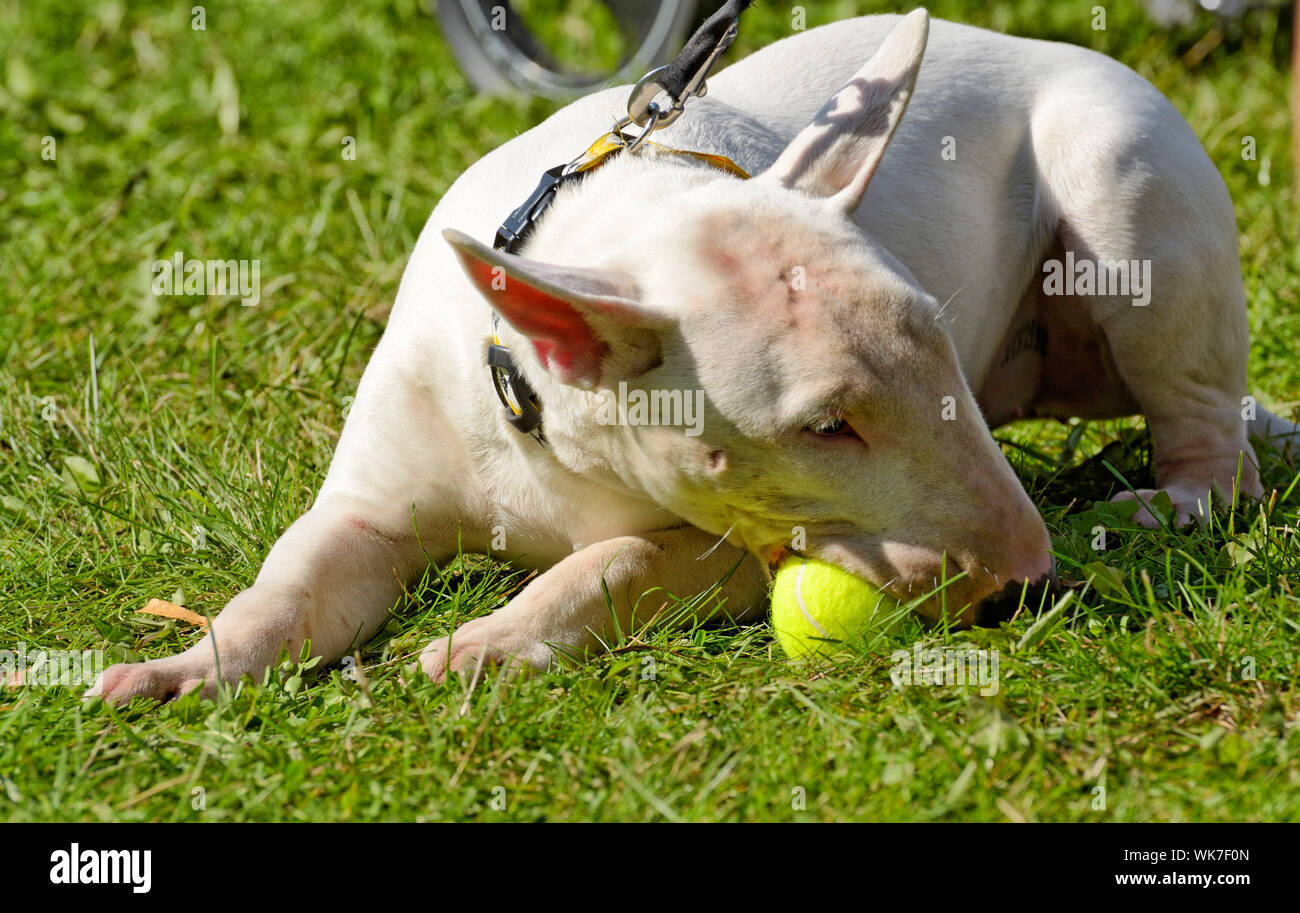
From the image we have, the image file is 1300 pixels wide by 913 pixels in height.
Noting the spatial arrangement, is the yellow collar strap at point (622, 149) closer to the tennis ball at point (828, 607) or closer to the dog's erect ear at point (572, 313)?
the dog's erect ear at point (572, 313)

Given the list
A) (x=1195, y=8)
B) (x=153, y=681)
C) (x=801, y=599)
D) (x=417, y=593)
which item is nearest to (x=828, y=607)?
(x=801, y=599)

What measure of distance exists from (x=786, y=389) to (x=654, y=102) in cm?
87

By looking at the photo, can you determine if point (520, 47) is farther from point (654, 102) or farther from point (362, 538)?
point (362, 538)

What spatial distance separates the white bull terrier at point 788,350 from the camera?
2430mm

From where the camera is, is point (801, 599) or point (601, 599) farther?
point (601, 599)

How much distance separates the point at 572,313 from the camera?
238 cm

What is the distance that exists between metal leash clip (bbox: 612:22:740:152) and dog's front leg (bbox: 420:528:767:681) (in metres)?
0.81

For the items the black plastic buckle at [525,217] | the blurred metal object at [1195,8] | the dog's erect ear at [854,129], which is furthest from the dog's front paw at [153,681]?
the blurred metal object at [1195,8]

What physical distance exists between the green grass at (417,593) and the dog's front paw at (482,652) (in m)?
0.05

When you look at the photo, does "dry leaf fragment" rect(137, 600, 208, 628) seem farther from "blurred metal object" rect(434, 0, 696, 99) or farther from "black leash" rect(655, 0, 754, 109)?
"blurred metal object" rect(434, 0, 696, 99)

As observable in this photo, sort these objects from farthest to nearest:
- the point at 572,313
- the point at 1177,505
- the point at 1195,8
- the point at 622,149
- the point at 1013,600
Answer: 1. the point at 1195,8
2. the point at 1177,505
3. the point at 622,149
4. the point at 1013,600
5. the point at 572,313

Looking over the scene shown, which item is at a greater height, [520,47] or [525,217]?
[520,47]

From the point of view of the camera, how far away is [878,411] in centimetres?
241

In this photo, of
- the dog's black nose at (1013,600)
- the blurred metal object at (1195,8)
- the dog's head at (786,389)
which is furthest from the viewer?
the blurred metal object at (1195,8)
